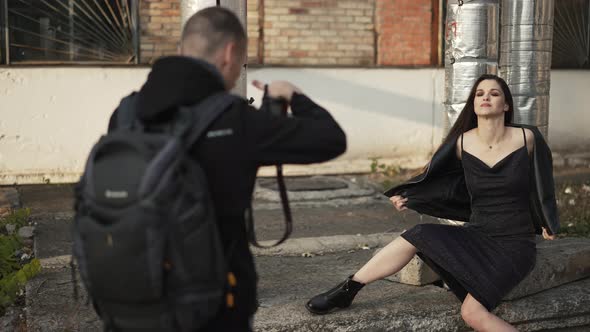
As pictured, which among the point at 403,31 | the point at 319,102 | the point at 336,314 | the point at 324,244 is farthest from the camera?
the point at 403,31

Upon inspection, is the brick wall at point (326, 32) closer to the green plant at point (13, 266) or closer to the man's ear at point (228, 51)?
the green plant at point (13, 266)

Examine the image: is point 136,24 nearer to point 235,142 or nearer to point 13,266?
point 13,266

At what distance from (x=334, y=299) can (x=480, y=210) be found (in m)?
0.96

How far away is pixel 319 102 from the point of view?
9914 mm

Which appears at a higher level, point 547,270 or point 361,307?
point 547,270

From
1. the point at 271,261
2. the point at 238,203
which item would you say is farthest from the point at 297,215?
the point at 238,203

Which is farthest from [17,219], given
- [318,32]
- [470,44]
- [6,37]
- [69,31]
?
[318,32]

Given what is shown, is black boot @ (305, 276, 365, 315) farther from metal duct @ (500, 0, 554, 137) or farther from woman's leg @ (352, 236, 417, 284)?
metal duct @ (500, 0, 554, 137)

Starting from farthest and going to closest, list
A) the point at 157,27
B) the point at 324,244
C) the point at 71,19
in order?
the point at 157,27 → the point at 71,19 → the point at 324,244

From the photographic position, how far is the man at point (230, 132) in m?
2.25

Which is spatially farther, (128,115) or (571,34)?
(571,34)

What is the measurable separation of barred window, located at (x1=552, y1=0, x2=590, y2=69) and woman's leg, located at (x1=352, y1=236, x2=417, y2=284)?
7470 mm

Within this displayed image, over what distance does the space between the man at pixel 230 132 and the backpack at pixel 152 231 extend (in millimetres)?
63

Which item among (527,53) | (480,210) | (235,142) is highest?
(527,53)
